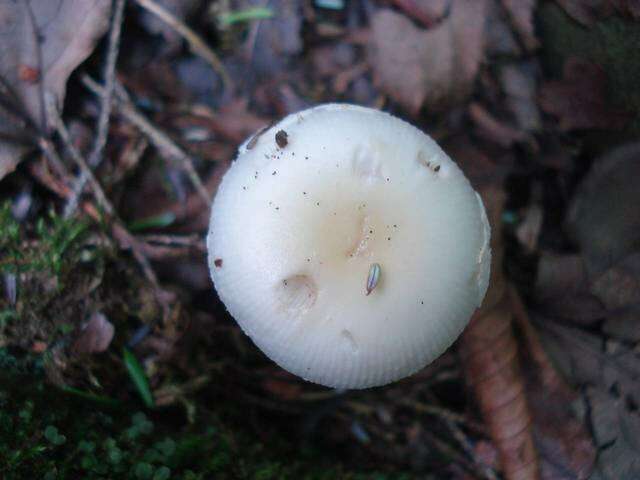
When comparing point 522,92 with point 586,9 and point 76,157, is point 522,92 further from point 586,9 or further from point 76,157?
point 76,157

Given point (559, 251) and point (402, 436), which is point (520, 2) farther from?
point (402, 436)

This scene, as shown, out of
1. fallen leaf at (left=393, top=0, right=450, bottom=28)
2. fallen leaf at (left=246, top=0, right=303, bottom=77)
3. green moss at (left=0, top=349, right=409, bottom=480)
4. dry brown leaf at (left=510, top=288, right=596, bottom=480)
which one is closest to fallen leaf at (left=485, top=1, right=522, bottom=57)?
fallen leaf at (left=393, top=0, right=450, bottom=28)

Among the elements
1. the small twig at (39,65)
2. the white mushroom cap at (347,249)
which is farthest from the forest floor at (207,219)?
the white mushroom cap at (347,249)

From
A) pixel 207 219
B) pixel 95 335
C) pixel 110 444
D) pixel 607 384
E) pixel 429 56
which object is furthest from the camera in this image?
pixel 429 56

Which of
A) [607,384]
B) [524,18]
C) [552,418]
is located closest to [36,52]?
[524,18]

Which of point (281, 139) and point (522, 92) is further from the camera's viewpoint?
point (522, 92)

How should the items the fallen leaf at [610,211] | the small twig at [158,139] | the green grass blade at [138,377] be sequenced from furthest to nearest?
1. the small twig at [158,139]
2. the fallen leaf at [610,211]
3. the green grass blade at [138,377]

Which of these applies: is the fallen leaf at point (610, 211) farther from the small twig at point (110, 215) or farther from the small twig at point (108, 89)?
the small twig at point (108, 89)
